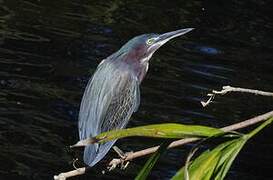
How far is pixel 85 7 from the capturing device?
10711 mm

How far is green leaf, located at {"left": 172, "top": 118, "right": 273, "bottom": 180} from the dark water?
177 inches

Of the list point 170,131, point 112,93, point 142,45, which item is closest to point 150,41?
point 142,45

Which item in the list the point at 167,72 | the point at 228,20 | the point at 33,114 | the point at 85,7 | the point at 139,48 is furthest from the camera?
the point at 228,20

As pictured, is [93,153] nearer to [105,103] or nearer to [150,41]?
[105,103]

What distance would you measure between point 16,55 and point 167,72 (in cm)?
175

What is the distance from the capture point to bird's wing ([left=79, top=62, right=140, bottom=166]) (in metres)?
2.96

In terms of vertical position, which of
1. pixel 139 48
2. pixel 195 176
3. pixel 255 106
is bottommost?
pixel 255 106

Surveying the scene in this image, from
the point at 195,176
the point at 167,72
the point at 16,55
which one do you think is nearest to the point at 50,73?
the point at 16,55

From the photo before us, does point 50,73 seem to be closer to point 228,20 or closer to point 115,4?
Answer: point 115,4

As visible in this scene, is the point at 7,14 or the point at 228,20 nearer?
the point at 7,14

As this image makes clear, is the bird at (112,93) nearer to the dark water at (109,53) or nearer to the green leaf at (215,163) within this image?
the green leaf at (215,163)

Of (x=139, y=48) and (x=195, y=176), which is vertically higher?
(x=195, y=176)

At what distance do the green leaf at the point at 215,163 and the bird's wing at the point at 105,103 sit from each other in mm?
1554

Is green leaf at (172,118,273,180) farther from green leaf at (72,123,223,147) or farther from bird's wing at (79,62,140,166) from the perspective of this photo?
bird's wing at (79,62,140,166)
